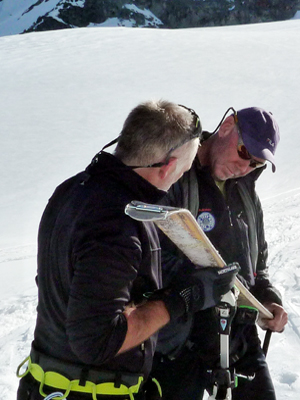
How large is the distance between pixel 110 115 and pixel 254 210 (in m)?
13.1

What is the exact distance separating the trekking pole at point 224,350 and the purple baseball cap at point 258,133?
76 centimetres

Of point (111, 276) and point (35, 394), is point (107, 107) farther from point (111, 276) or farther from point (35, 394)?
point (111, 276)

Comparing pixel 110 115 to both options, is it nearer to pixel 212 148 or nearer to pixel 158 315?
pixel 212 148

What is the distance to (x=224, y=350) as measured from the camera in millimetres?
2215

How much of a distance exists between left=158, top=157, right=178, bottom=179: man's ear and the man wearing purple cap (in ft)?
1.81

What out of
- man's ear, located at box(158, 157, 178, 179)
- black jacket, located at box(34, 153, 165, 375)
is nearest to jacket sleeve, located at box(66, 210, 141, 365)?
black jacket, located at box(34, 153, 165, 375)

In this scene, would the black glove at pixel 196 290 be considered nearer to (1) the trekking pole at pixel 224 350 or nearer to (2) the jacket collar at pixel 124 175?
(1) the trekking pole at pixel 224 350

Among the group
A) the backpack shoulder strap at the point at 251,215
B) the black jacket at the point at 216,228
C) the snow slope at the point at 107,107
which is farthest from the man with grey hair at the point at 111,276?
the snow slope at the point at 107,107

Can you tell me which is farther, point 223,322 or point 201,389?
point 201,389

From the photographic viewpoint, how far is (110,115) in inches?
611

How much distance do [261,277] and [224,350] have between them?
0.72 meters

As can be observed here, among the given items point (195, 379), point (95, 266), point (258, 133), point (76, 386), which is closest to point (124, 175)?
point (95, 266)

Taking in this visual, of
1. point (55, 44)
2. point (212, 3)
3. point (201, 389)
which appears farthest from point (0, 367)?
point (212, 3)

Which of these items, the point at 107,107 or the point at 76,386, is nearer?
the point at 76,386
